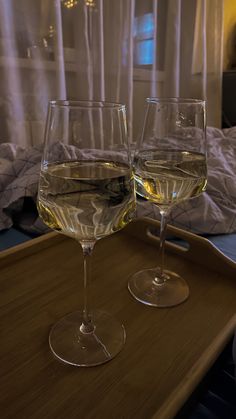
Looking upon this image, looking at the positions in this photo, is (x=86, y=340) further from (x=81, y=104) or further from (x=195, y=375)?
(x=81, y=104)

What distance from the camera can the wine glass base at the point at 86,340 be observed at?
0.39m

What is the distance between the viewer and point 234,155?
130 centimetres

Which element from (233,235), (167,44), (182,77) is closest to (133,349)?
(233,235)

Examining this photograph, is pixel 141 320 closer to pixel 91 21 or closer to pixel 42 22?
pixel 42 22

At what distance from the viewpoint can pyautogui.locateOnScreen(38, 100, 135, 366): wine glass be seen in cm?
34

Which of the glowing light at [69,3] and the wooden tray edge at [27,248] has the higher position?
the glowing light at [69,3]

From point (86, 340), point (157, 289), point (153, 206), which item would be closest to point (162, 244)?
point (157, 289)

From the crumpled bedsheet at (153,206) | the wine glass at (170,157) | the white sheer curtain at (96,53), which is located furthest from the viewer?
the white sheer curtain at (96,53)

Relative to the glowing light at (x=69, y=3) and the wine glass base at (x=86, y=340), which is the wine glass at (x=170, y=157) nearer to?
the wine glass base at (x=86, y=340)

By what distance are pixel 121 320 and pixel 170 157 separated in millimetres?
241

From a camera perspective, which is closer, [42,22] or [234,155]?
[234,155]

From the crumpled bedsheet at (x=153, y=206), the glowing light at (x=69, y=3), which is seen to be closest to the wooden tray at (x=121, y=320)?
the crumpled bedsheet at (x=153, y=206)

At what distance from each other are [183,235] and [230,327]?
8.5 inches

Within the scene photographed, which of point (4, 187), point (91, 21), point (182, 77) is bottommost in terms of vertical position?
point (4, 187)
